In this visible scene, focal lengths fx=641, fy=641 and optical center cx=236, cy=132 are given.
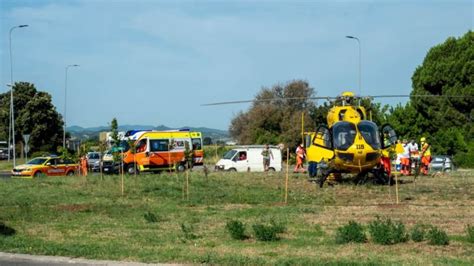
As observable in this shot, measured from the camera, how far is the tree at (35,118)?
72.9 metres

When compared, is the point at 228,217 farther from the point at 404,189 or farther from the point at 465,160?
the point at 465,160

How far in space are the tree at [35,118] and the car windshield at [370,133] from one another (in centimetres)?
5699

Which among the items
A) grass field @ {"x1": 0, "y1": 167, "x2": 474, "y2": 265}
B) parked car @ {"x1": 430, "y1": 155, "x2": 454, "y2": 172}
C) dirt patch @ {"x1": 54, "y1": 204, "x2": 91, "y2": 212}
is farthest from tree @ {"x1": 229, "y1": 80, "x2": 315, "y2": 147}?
dirt patch @ {"x1": 54, "y1": 204, "x2": 91, "y2": 212}

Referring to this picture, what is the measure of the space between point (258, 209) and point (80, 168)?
19909 millimetres

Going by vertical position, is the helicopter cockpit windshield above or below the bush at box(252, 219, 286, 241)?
above

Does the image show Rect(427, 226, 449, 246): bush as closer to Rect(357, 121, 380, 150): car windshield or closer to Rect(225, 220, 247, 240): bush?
Rect(225, 220, 247, 240): bush

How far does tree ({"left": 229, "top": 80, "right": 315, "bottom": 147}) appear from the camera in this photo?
71.3m

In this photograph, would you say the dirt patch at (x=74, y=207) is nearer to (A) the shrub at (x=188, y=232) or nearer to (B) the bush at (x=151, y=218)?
(B) the bush at (x=151, y=218)

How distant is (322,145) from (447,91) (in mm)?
35779

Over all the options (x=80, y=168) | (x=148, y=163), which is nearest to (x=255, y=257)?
(x=80, y=168)

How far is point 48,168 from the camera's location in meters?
39.7

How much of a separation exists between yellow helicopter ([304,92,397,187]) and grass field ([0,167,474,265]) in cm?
76

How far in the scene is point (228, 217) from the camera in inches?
572

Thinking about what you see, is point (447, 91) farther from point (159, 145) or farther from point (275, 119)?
point (159, 145)
